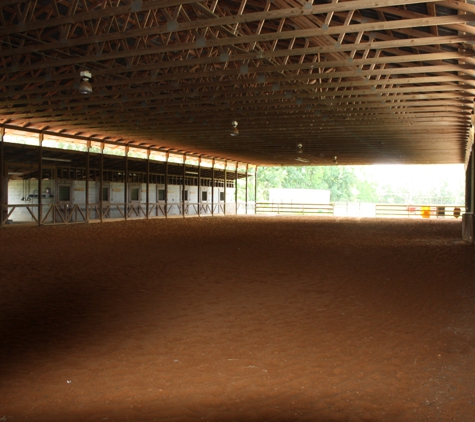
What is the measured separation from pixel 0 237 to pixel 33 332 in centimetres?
1073

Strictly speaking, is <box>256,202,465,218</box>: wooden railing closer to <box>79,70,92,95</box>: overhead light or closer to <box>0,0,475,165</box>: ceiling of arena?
<box>0,0,475,165</box>: ceiling of arena

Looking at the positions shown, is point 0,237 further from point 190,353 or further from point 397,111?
point 397,111

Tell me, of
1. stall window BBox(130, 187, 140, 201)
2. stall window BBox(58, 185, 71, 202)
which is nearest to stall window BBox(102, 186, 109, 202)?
stall window BBox(130, 187, 140, 201)

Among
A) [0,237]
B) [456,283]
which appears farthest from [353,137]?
[0,237]

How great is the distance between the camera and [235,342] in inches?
179

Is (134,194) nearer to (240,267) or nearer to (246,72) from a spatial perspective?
(246,72)

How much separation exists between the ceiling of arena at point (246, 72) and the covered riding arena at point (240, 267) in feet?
0.20

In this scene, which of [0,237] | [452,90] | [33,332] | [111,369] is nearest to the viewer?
[111,369]

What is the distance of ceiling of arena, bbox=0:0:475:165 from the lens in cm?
763

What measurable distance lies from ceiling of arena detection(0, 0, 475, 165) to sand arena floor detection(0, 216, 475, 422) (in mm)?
4318

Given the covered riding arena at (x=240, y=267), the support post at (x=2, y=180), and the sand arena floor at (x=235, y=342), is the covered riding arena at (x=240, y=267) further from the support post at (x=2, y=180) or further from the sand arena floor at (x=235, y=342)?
the support post at (x=2, y=180)

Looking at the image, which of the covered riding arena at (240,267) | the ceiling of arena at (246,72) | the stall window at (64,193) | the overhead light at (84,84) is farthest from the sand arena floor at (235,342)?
the stall window at (64,193)

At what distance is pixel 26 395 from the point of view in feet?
11.0

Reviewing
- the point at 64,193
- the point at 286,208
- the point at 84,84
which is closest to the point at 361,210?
the point at 286,208
